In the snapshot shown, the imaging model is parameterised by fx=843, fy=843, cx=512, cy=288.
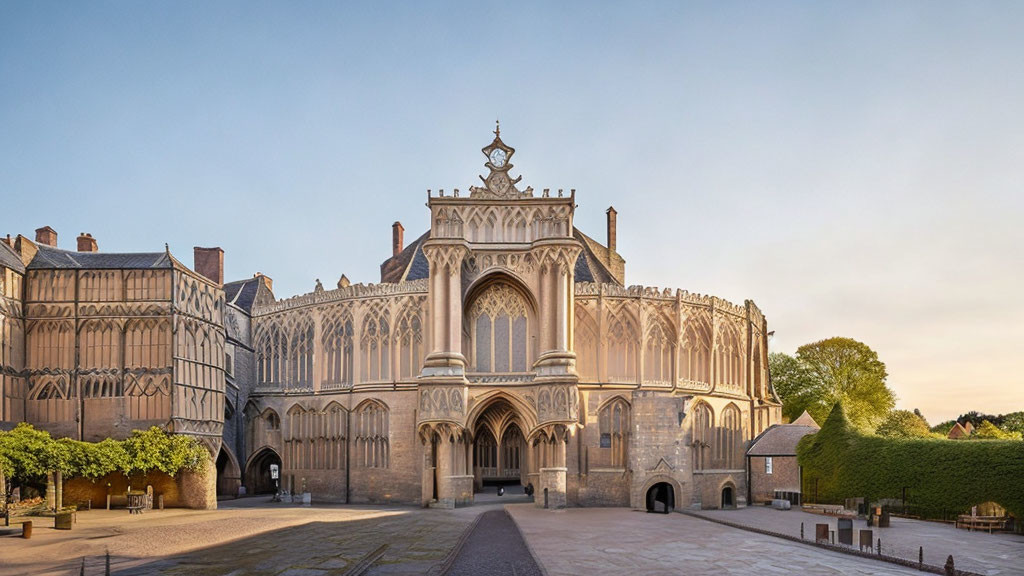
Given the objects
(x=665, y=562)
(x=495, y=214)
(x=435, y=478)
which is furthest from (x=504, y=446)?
(x=665, y=562)

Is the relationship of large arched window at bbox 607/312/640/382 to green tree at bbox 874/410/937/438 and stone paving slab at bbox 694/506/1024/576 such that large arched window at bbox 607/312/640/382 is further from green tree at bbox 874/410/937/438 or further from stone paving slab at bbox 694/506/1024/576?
green tree at bbox 874/410/937/438

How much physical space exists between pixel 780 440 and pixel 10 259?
4585 cm

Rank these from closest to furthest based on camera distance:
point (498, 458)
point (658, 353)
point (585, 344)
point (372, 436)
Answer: point (585, 344) < point (658, 353) < point (372, 436) < point (498, 458)

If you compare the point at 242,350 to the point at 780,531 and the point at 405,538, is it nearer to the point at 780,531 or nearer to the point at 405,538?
the point at 405,538

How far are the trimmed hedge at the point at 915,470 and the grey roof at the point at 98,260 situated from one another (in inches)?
1514

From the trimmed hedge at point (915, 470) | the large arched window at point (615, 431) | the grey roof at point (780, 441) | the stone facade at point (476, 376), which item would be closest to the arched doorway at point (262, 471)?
the stone facade at point (476, 376)

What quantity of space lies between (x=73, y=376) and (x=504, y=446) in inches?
1065

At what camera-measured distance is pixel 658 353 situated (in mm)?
52375

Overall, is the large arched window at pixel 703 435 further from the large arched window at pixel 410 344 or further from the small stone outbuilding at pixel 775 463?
the large arched window at pixel 410 344

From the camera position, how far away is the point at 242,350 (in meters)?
56.9

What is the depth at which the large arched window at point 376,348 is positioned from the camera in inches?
2064

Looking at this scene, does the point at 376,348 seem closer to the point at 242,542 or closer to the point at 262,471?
the point at 262,471

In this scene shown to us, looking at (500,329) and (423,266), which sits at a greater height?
(423,266)

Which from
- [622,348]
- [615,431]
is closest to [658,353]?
[622,348]
